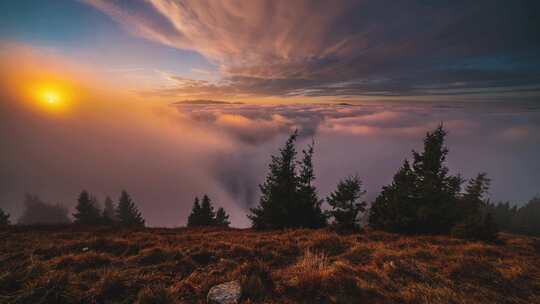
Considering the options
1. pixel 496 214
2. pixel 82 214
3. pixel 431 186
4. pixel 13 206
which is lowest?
pixel 13 206

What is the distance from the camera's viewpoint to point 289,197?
706 inches

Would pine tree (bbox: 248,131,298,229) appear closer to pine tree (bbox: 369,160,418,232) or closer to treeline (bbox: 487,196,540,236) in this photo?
pine tree (bbox: 369,160,418,232)

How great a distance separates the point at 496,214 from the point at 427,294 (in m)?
71.3

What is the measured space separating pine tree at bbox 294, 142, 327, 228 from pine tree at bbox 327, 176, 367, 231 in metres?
2.50

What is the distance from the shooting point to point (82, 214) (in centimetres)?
4106

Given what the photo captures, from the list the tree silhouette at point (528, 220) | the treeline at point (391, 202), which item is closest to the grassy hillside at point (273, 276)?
the treeline at point (391, 202)

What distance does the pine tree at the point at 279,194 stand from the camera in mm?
17344

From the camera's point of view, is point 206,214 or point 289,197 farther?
point 206,214

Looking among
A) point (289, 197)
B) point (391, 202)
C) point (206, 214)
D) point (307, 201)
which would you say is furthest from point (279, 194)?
point (206, 214)

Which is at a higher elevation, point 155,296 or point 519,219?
point 155,296

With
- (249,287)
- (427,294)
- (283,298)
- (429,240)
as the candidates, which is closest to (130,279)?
(249,287)

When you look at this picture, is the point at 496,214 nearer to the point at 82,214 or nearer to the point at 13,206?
the point at 82,214

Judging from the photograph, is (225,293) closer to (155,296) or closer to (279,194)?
(155,296)

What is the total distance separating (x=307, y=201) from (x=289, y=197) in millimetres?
1626
